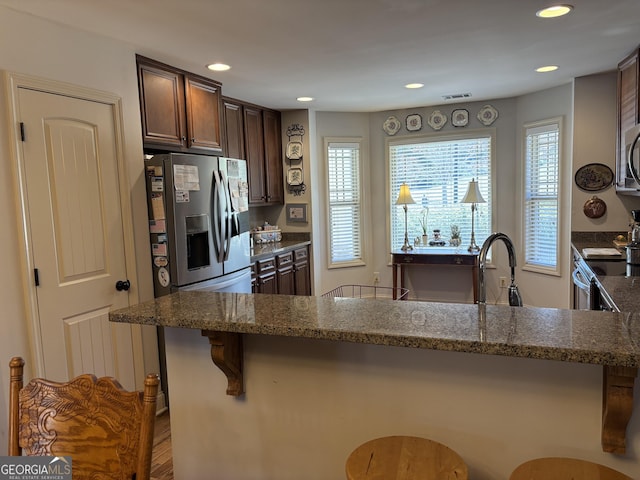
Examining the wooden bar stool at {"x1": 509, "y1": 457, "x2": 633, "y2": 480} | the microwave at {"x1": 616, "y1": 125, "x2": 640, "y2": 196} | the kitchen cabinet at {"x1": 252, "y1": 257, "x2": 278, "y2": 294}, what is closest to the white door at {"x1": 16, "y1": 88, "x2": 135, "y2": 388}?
the kitchen cabinet at {"x1": 252, "y1": 257, "x2": 278, "y2": 294}

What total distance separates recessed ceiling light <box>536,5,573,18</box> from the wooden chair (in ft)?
8.41

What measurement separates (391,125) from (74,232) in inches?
151

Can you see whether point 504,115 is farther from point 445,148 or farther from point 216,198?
point 216,198

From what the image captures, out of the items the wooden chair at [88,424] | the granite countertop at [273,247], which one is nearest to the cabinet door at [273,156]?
the granite countertop at [273,247]

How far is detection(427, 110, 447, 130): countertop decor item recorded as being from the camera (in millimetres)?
5160

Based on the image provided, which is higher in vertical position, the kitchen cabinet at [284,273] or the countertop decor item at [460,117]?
the countertop decor item at [460,117]

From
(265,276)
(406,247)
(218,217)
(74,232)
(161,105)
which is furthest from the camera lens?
(406,247)

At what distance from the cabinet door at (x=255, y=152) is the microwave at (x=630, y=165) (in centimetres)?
320

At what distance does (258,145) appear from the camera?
4781 millimetres

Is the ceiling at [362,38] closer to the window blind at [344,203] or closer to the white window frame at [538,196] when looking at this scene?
the white window frame at [538,196]

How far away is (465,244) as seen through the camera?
207 inches

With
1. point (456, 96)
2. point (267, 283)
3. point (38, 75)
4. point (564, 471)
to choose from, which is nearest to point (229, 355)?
point (564, 471)

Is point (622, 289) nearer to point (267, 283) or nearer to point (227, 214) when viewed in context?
point (227, 214)

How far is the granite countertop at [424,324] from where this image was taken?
110 centimetres
